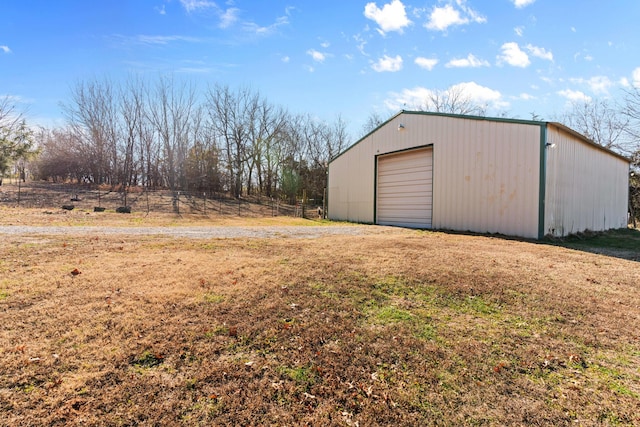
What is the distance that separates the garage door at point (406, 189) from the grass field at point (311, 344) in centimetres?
821

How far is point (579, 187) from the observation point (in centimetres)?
1188

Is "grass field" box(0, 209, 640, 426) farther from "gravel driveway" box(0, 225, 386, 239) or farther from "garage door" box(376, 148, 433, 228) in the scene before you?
"garage door" box(376, 148, 433, 228)

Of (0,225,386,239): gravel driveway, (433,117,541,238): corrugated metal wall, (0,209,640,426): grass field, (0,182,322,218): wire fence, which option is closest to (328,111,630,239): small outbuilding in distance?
(433,117,541,238): corrugated metal wall

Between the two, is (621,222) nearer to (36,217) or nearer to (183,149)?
(36,217)

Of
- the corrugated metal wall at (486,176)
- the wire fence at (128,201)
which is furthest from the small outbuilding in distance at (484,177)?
the wire fence at (128,201)

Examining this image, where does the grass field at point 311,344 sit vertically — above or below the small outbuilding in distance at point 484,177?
below

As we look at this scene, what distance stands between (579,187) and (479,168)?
14.3ft

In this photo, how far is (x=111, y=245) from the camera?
243 inches

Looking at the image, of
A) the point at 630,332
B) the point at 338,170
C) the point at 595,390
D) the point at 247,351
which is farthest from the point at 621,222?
Result: the point at 247,351

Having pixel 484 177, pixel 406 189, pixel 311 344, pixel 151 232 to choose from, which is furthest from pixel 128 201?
pixel 311 344

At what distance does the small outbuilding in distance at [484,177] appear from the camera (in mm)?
9875

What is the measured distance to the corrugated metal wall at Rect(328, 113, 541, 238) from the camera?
9.87 m

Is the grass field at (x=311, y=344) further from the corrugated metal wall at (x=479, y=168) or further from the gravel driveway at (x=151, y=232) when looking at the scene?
the corrugated metal wall at (x=479, y=168)

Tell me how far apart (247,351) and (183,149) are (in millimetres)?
27851
